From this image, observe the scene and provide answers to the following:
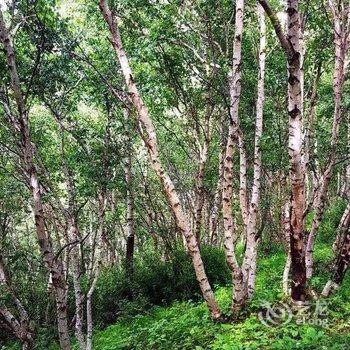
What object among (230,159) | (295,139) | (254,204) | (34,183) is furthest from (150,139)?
(254,204)

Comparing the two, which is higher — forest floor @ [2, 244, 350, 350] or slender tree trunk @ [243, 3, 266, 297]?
slender tree trunk @ [243, 3, 266, 297]

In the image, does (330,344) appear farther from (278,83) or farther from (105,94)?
(278,83)

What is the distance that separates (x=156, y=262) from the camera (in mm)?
13195

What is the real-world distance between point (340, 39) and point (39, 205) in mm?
6351

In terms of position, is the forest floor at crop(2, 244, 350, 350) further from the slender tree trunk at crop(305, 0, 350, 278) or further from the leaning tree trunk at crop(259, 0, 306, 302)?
the slender tree trunk at crop(305, 0, 350, 278)

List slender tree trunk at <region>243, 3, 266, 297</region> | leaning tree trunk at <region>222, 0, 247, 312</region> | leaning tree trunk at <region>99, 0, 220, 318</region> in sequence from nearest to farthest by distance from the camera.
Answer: leaning tree trunk at <region>99, 0, 220, 318</region> < leaning tree trunk at <region>222, 0, 247, 312</region> < slender tree trunk at <region>243, 3, 266, 297</region>

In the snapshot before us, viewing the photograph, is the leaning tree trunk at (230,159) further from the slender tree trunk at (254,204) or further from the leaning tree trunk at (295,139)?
the leaning tree trunk at (295,139)

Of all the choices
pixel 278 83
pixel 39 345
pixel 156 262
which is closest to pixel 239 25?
pixel 278 83

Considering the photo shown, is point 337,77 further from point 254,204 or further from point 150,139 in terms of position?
point 150,139

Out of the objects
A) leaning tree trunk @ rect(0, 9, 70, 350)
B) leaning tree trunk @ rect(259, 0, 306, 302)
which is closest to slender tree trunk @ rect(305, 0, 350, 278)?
leaning tree trunk @ rect(259, 0, 306, 302)

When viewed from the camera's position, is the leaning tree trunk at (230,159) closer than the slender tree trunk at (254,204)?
Yes

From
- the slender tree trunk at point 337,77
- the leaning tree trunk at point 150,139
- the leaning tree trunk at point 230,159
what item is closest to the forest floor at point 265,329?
the leaning tree trunk at point 230,159

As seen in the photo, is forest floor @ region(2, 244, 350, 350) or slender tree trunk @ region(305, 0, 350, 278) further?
slender tree trunk @ region(305, 0, 350, 278)

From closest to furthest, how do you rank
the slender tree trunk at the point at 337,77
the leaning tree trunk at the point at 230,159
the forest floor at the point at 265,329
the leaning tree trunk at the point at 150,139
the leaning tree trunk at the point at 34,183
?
the leaning tree trunk at the point at 34,183
the forest floor at the point at 265,329
the leaning tree trunk at the point at 150,139
the leaning tree trunk at the point at 230,159
the slender tree trunk at the point at 337,77
